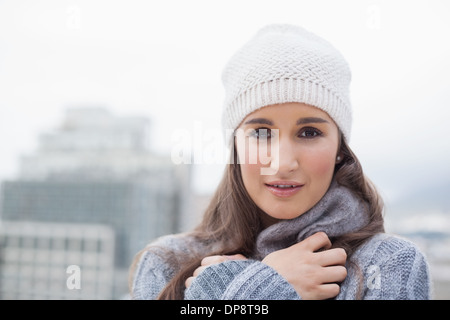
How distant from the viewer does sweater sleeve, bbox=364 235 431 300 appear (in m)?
0.72

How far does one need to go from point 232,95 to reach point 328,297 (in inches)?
16.0

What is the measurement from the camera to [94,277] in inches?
1312

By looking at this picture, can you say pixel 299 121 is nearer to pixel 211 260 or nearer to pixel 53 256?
pixel 211 260

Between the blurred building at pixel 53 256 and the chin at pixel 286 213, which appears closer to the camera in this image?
the chin at pixel 286 213

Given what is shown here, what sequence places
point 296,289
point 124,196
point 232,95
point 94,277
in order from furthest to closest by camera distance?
point 124,196, point 94,277, point 232,95, point 296,289

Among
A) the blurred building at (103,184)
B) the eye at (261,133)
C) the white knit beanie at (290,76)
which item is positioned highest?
the white knit beanie at (290,76)

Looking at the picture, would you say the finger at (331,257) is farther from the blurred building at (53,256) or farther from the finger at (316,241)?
the blurred building at (53,256)

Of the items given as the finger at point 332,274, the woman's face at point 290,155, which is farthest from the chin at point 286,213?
the finger at point 332,274

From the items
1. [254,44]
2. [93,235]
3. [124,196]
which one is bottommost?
[93,235]

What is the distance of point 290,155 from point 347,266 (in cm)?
22

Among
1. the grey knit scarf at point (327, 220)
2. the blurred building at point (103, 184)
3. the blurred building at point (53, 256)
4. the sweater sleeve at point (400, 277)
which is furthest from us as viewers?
the blurred building at point (103, 184)

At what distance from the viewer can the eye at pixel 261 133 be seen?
828 mm

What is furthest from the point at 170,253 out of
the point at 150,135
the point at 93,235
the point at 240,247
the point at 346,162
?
the point at 150,135
